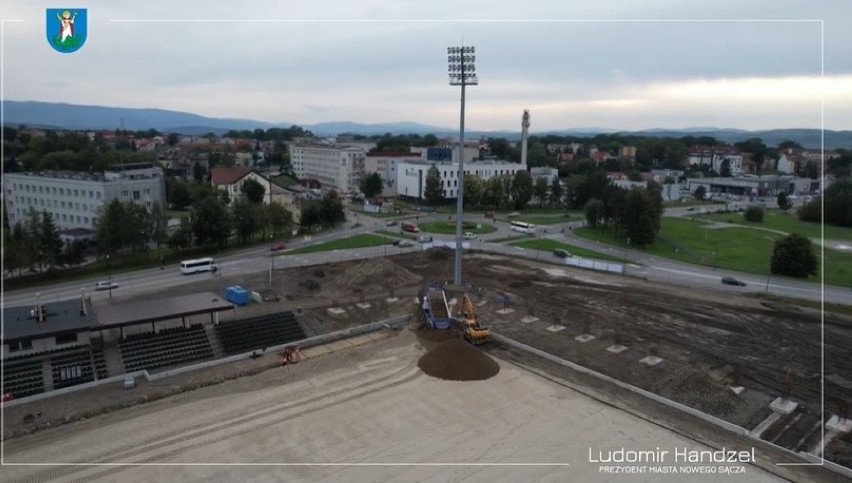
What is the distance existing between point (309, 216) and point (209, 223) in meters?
7.98

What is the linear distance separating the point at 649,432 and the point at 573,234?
26237 millimetres

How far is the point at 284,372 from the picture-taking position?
14.3 meters

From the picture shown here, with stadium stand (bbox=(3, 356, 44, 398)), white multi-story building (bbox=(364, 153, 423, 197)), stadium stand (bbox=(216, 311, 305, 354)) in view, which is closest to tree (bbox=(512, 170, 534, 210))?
white multi-story building (bbox=(364, 153, 423, 197))

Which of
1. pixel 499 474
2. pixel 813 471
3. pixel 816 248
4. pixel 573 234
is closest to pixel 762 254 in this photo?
pixel 816 248

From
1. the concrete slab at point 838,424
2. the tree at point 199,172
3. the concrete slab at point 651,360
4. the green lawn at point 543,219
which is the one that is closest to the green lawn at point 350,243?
the green lawn at point 543,219

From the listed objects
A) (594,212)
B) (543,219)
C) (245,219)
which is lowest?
(543,219)

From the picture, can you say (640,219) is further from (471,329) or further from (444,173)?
(444,173)

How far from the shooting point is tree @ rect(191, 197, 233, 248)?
27266 mm

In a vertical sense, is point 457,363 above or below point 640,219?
below

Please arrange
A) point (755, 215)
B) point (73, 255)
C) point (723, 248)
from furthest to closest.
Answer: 1. point (755, 215)
2. point (723, 248)
3. point (73, 255)

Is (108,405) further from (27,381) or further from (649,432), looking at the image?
(649,432)

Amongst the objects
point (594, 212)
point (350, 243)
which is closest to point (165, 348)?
point (350, 243)

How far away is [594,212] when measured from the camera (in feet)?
124

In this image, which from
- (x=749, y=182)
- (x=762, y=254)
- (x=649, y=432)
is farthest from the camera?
(x=749, y=182)
